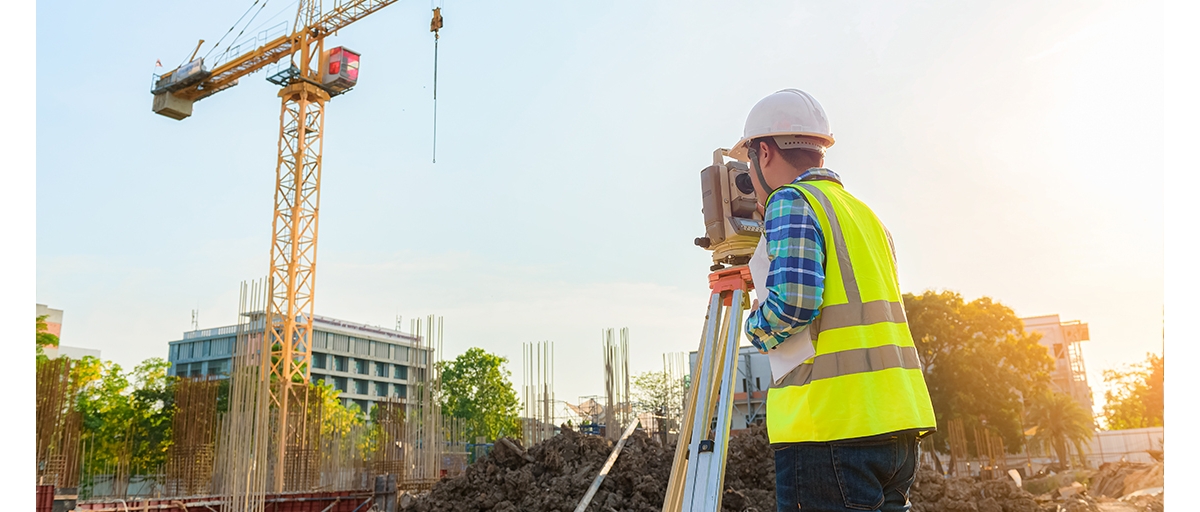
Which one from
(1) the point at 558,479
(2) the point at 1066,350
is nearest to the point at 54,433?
(1) the point at 558,479

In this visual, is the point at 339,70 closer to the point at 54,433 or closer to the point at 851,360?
the point at 54,433

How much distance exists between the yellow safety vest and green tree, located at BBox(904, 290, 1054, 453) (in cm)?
1904

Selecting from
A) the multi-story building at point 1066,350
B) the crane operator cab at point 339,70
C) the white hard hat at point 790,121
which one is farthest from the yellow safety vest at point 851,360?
the multi-story building at point 1066,350

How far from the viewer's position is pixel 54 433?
1105 centimetres

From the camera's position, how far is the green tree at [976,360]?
18769 mm

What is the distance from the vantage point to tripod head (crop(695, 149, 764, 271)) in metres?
2.07

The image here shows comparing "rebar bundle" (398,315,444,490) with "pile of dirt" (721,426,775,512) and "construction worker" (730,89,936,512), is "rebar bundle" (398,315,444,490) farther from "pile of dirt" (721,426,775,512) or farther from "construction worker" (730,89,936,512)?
"construction worker" (730,89,936,512)

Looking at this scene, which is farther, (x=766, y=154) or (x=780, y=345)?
(x=766, y=154)

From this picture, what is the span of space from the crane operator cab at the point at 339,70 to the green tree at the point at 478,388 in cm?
1877

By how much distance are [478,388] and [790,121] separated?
41.0 m

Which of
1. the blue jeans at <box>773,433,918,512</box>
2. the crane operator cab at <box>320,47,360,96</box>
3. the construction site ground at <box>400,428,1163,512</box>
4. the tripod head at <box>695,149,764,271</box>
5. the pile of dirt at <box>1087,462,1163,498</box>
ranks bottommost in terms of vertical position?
the pile of dirt at <box>1087,462,1163,498</box>

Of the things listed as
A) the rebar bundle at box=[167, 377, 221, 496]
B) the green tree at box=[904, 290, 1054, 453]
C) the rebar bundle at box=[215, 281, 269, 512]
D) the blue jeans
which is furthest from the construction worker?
the green tree at box=[904, 290, 1054, 453]

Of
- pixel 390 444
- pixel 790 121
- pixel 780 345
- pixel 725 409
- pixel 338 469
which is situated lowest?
pixel 338 469
